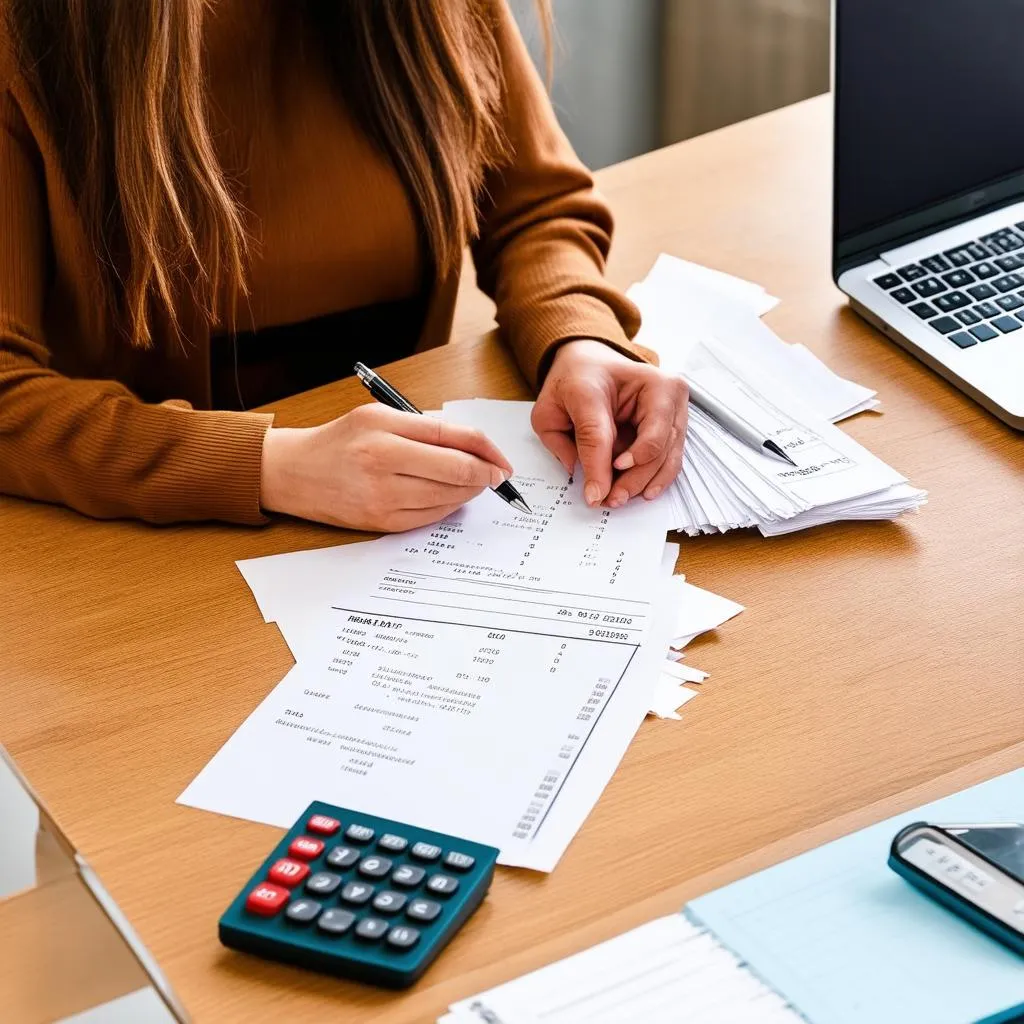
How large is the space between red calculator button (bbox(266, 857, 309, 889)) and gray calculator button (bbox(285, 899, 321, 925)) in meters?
0.02

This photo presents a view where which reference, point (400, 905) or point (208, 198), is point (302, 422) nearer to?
point (208, 198)

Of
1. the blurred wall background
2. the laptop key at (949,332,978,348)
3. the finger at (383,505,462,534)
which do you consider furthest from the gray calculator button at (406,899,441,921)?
the blurred wall background

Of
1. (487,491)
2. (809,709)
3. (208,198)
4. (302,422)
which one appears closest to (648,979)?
(809,709)

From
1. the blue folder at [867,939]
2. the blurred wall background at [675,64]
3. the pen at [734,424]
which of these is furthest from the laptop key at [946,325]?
the blurred wall background at [675,64]

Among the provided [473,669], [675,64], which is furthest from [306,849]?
[675,64]

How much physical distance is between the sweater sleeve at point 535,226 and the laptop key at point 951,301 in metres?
0.27

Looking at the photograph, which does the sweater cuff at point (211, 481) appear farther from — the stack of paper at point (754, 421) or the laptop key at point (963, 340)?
the laptop key at point (963, 340)

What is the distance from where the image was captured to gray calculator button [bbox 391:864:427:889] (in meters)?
0.69

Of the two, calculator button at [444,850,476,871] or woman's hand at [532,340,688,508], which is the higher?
woman's hand at [532,340,688,508]

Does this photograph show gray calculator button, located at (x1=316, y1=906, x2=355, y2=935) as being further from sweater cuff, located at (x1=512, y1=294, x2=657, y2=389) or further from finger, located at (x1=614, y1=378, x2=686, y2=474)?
sweater cuff, located at (x1=512, y1=294, x2=657, y2=389)

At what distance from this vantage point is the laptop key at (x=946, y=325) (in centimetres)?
117

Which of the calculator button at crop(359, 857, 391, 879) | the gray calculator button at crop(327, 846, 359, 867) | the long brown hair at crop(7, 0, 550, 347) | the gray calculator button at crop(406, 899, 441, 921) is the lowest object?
the gray calculator button at crop(406, 899, 441, 921)

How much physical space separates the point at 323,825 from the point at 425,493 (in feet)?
1.05

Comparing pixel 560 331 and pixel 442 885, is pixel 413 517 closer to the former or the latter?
pixel 560 331
